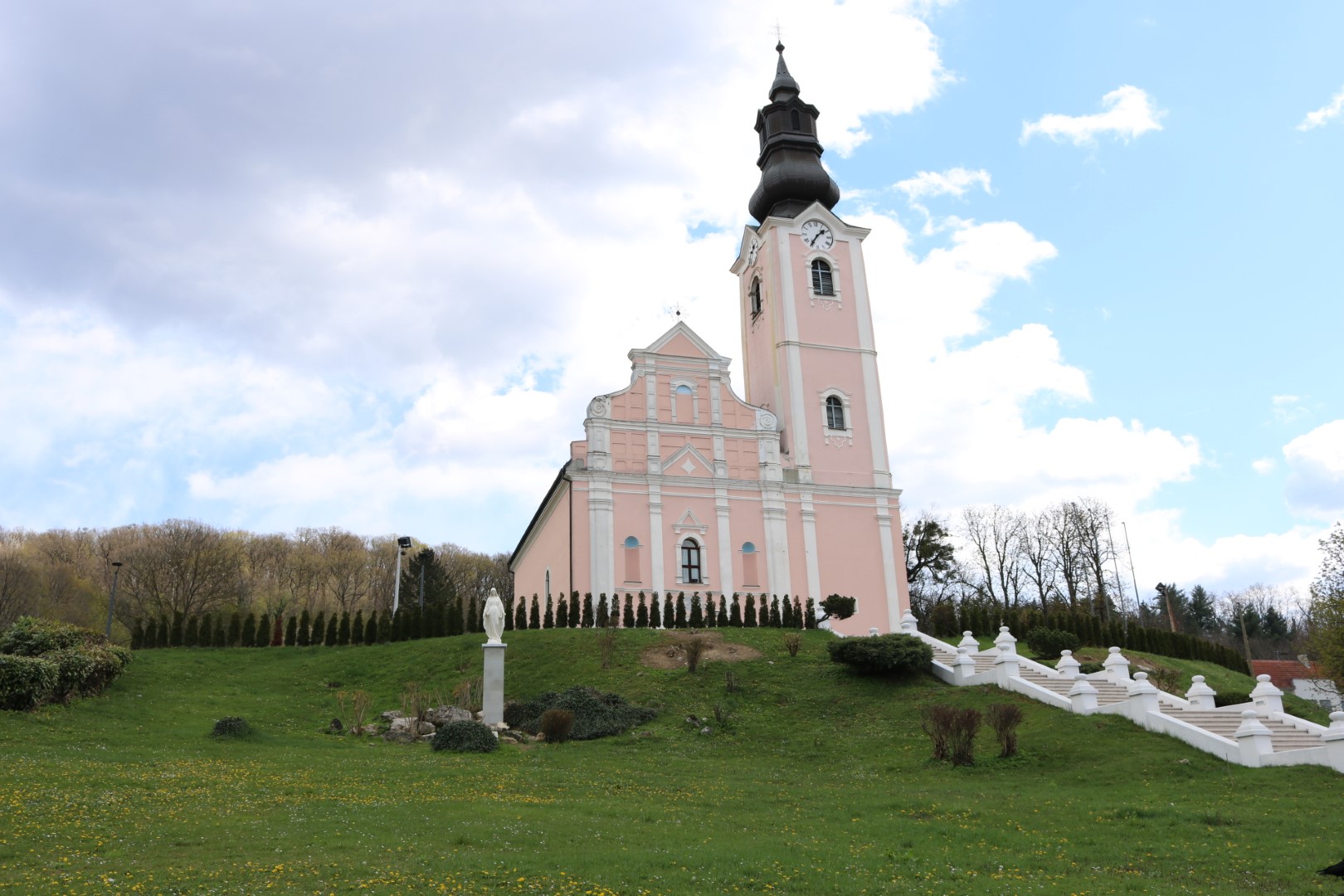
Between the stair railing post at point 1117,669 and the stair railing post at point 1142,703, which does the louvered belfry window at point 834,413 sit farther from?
the stair railing post at point 1142,703

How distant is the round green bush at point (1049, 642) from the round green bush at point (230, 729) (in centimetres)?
2200

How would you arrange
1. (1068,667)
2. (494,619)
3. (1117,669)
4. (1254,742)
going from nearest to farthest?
1. (1254,742)
2. (1117,669)
3. (494,619)
4. (1068,667)

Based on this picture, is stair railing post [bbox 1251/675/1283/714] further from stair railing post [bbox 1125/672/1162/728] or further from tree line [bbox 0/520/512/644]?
tree line [bbox 0/520/512/644]

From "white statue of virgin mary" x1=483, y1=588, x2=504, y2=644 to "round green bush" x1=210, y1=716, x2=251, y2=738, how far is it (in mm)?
5197

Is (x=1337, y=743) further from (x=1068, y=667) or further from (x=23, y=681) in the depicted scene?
(x=23, y=681)

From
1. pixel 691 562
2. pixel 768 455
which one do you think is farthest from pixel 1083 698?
pixel 768 455

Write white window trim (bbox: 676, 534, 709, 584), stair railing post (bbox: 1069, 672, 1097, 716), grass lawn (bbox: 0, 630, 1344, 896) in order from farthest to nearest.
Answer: white window trim (bbox: 676, 534, 709, 584), stair railing post (bbox: 1069, 672, 1097, 716), grass lawn (bbox: 0, 630, 1344, 896)

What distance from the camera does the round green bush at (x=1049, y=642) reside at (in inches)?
1166

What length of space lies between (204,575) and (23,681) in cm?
4185

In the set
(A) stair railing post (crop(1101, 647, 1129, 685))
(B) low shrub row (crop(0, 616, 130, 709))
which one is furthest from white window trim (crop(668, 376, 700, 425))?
(B) low shrub row (crop(0, 616, 130, 709))

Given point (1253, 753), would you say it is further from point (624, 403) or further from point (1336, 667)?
point (624, 403)

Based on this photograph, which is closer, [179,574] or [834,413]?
[834,413]

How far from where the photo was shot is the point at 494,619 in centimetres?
2245

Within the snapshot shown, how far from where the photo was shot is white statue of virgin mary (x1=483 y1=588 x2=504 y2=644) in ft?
72.4
